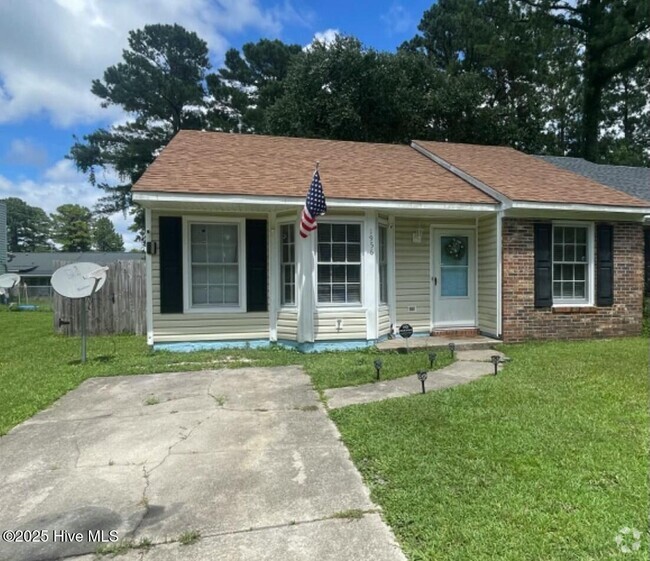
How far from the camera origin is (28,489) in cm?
307

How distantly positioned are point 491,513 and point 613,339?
7.74 metres

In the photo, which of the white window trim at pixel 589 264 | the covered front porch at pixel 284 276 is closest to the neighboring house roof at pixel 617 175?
the white window trim at pixel 589 264

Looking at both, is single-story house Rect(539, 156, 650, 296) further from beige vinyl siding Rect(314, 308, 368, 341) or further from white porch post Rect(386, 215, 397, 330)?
beige vinyl siding Rect(314, 308, 368, 341)

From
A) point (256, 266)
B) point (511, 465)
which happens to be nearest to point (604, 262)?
point (256, 266)

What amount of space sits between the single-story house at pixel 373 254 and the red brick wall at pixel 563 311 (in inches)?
1.0

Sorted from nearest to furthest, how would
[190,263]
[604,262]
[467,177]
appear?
[190,263] < [604,262] < [467,177]

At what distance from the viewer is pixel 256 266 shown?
8.09 metres

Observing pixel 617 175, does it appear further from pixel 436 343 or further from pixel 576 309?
pixel 436 343

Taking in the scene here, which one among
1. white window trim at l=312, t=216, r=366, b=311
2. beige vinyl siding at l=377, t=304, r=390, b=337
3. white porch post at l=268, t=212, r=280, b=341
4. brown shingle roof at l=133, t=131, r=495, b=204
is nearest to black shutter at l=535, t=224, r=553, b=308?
brown shingle roof at l=133, t=131, r=495, b=204

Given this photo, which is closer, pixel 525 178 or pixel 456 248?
pixel 456 248

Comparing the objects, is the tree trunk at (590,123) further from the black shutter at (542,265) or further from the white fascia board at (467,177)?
the black shutter at (542,265)

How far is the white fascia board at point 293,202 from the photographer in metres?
7.09

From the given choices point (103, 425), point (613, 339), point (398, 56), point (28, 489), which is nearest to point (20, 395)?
point (103, 425)

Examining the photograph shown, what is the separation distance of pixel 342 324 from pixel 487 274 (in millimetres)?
3195
